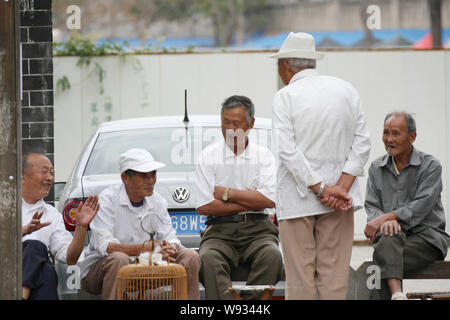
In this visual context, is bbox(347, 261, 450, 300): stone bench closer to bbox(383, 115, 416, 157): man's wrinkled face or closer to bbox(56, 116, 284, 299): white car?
bbox(383, 115, 416, 157): man's wrinkled face

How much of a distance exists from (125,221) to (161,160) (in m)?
0.84

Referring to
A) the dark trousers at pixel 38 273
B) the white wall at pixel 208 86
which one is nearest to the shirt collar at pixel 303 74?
the dark trousers at pixel 38 273

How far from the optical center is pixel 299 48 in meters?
5.34

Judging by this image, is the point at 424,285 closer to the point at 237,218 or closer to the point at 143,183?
the point at 237,218

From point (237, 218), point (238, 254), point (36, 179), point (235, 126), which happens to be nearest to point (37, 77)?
point (36, 179)

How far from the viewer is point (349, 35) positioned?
75.1 ft

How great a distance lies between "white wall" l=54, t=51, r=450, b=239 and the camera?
1139cm

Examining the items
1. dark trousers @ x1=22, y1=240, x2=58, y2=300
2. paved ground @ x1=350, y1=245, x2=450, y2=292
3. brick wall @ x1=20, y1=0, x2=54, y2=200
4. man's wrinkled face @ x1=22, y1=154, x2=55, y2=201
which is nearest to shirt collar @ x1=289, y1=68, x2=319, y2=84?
man's wrinkled face @ x1=22, y1=154, x2=55, y2=201

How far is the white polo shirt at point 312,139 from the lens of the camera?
16.9 ft

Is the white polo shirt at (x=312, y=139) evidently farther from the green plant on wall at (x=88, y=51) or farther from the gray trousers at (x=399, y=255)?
the green plant on wall at (x=88, y=51)

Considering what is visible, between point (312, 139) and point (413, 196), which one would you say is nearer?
point (312, 139)

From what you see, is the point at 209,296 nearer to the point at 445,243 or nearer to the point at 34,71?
the point at 445,243

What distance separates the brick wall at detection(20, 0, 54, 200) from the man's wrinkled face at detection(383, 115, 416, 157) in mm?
2618

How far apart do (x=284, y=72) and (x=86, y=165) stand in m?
1.87
